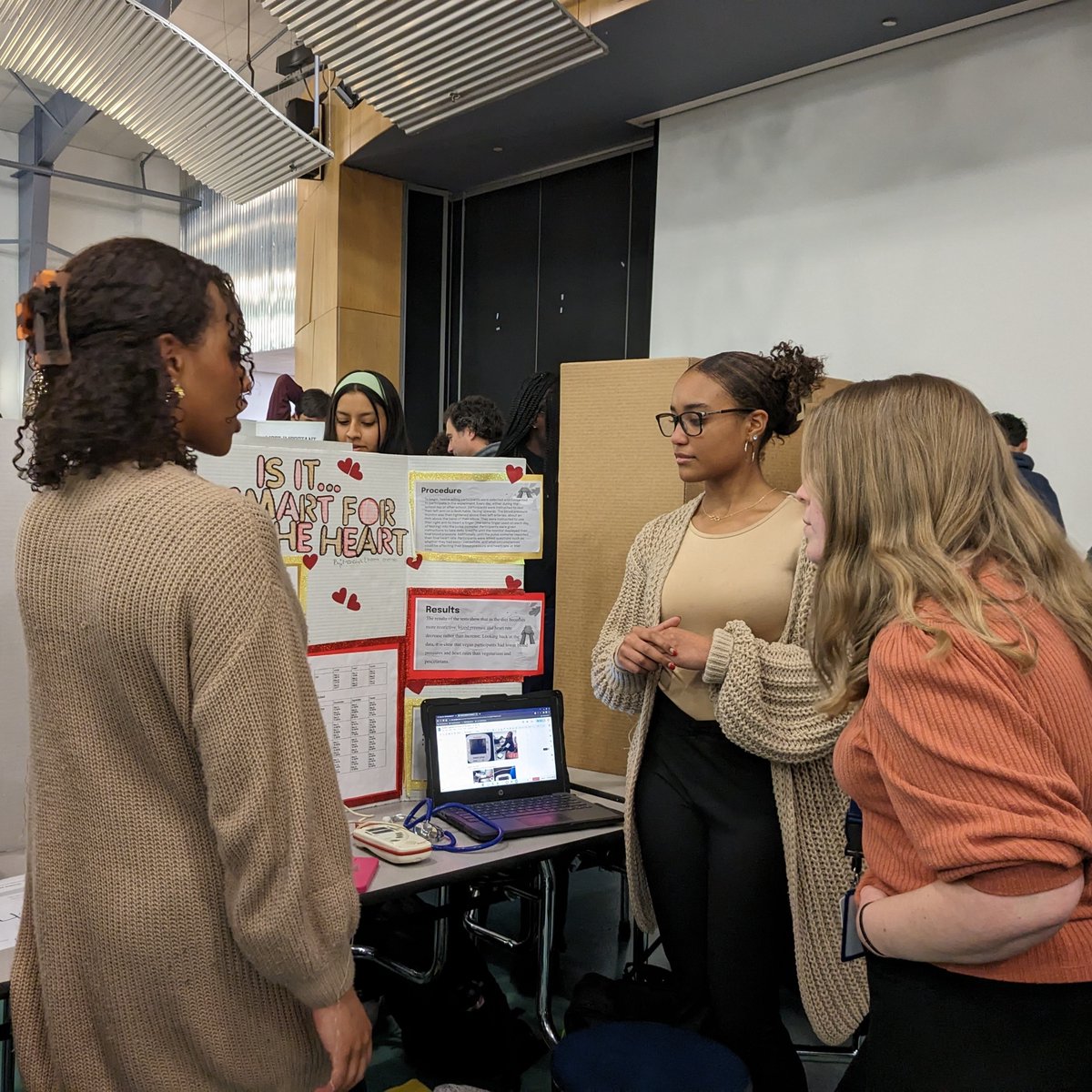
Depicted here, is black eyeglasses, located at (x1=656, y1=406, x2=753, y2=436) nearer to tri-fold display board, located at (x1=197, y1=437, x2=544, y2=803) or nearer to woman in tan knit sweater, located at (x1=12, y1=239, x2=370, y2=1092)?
tri-fold display board, located at (x1=197, y1=437, x2=544, y2=803)

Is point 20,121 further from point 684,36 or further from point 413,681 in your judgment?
point 413,681

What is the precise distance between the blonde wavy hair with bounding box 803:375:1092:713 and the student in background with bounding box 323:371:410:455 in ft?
5.75

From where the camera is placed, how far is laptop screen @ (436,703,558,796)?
200 centimetres

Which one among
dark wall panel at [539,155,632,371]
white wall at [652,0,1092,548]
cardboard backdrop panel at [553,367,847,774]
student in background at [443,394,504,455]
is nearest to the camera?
cardboard backdrop panel at [553,367,847,774]

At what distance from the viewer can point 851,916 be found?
3.61 ft

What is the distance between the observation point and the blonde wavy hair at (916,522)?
101cm

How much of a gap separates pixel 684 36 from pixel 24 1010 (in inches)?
161

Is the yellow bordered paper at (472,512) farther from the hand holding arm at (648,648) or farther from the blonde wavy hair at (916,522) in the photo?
the blonde wavy hair at (916,522)

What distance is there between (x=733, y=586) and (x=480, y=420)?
6.92 feet

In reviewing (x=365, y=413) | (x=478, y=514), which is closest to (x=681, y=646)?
(x=478, y=514)

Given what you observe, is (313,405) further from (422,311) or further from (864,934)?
(864,934)

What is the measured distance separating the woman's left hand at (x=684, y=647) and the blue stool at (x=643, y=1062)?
591 mm

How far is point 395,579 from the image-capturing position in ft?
6.63

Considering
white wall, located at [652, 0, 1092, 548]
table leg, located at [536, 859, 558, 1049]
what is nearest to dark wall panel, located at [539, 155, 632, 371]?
white wall, located at [652, 0, 1092, 548]
